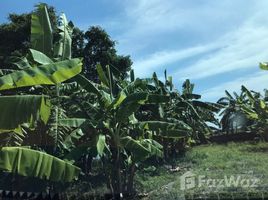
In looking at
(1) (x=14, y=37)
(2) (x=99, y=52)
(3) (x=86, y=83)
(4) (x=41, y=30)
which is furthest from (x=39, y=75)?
(2) (x=99, y=52)

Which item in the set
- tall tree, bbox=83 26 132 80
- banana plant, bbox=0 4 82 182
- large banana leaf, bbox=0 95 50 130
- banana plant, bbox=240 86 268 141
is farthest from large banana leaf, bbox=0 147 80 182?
banana plant, bbox=240 86 268 141

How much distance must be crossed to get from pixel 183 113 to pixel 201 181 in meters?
7.39

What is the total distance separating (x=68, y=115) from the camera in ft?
53.0

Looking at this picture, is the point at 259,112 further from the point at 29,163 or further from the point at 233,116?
the point at 29,163

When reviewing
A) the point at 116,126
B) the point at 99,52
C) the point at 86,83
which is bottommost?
the point at 116,126

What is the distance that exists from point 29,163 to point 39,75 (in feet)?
6.30

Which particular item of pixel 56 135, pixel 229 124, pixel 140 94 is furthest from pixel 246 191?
pixel 229 124

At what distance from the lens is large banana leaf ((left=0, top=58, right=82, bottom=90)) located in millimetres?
9422

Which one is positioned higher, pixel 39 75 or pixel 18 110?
pixel 39 75

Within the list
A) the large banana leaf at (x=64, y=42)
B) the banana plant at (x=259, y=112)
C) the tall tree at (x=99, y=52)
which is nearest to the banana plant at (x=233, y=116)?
the banana plant at (x=259, y=112)

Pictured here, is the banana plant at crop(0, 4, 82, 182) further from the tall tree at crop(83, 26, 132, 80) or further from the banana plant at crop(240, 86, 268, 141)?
the banana plant at crop(240, 86, 268, 141)

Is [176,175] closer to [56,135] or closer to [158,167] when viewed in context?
[158,167]

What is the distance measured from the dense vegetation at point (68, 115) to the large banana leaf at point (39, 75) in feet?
0.06

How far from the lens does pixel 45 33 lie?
13914 millimetres
